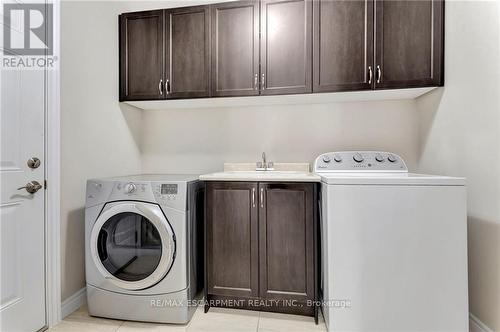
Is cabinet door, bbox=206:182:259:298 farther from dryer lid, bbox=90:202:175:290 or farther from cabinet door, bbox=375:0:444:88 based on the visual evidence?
cabinet door, bbox=375:0:444:88

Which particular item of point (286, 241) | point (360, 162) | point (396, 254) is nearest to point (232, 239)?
point (286, 241)

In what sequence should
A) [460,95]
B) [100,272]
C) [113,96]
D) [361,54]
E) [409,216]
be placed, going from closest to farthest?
[409,216], [460,95], [100,272], [361,54], [113,96]

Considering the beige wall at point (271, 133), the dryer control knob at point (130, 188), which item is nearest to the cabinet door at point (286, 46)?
the beige wall at point (271, 133)

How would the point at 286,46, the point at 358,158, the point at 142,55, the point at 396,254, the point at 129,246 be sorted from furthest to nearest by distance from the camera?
the point at 142,55, the point at 358,158, the point at 286,46, the point at 129,246, the point at 396,254

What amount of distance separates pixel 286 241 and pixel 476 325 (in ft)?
3.77

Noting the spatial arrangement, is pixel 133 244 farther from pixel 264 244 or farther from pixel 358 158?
pixel 358 158

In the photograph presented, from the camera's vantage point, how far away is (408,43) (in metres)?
1.85

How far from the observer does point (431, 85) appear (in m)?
1.83

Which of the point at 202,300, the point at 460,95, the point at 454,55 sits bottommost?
the point at 202,300

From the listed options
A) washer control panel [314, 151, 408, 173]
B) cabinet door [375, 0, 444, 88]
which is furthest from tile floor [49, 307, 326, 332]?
cabinet door [375, 0, 444, 88]

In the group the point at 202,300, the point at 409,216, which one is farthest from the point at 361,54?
the point at 202,300

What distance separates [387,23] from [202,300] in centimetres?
238

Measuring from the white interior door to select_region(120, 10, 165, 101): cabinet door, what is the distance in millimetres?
715

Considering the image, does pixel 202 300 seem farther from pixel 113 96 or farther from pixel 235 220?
pixel 113 96
